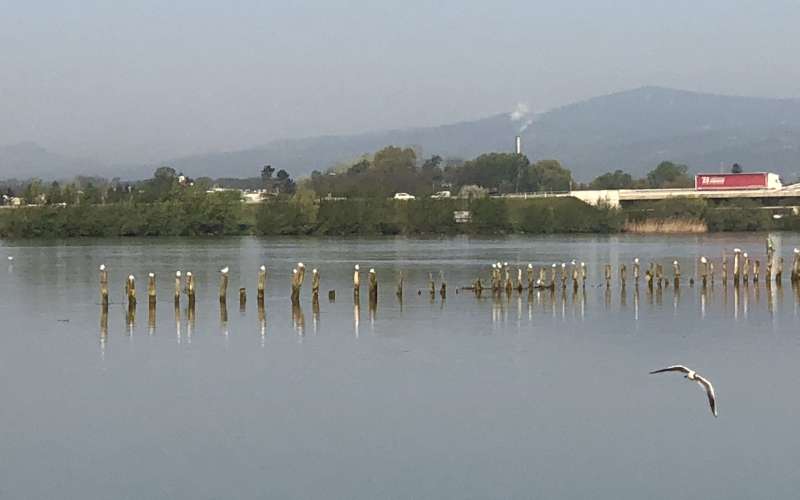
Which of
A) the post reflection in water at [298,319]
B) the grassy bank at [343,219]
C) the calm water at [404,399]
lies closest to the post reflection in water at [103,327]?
the calm water at [404,399]

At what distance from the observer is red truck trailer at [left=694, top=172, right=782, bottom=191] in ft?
531

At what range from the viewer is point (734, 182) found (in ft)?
536

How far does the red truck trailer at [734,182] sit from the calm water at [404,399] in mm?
108963

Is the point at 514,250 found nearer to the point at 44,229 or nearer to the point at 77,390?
the point at 44,229

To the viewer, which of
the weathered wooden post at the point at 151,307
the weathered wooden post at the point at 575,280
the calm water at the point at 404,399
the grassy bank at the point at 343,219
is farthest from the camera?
the grassy bank at the point at 343,219

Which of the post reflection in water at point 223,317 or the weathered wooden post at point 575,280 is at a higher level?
the weathered wooden post at point 575,280

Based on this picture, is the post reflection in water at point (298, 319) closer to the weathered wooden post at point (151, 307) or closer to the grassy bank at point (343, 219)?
the weathered wooden post at point (151, 307)

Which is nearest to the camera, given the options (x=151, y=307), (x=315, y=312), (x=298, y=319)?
(x=298, y=319)

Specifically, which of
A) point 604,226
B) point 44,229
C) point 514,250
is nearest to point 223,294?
point 514,250

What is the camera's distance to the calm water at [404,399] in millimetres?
23953

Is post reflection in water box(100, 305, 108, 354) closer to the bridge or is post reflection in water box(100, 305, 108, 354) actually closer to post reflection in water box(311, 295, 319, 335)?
post reflection in water box(311, 295, 319, 335)

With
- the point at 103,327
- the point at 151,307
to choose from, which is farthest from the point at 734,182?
the point at 103,327

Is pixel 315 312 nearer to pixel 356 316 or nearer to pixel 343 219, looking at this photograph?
pixel 356 316

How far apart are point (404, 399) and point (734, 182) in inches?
5430
